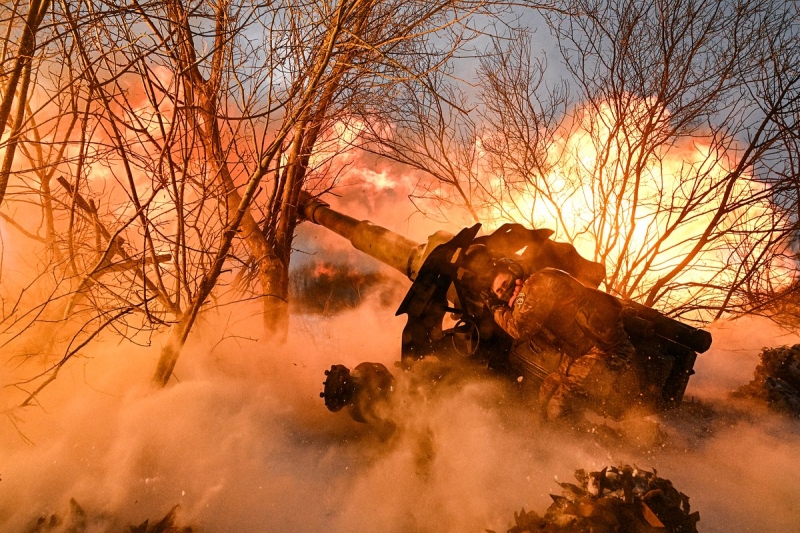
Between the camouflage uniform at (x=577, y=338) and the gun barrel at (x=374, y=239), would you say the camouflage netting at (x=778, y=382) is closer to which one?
the camouflage uniform at (x=577, y=338)

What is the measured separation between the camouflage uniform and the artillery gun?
169mm

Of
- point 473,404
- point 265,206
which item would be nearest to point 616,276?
point 473,404

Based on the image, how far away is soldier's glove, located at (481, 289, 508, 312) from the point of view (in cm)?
371

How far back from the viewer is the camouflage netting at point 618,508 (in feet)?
9.48

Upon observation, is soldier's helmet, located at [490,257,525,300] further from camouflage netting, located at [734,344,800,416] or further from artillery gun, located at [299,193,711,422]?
camouflage netting, located at [734,344,800,416]

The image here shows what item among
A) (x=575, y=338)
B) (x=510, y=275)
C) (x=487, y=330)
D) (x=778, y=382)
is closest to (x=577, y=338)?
(x=575, y=338)

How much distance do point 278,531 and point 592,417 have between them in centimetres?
369

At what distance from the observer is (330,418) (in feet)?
18.6

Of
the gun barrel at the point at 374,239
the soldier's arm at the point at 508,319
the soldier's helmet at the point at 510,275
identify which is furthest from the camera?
the gun barrel at the point at 374,239

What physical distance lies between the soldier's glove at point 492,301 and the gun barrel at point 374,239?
1.09 m

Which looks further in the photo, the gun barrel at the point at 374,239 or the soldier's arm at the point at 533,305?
the gun barrel at the point at 374,239

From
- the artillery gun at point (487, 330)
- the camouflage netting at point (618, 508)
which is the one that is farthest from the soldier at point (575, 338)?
the camouflage netting at point (618, 508)

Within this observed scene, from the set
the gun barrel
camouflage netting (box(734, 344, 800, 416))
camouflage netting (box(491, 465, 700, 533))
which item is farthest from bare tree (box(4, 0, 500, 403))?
camouflage netting (box(734, 344, 800, 416))

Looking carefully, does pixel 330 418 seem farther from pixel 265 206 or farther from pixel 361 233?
pixel 265 206
